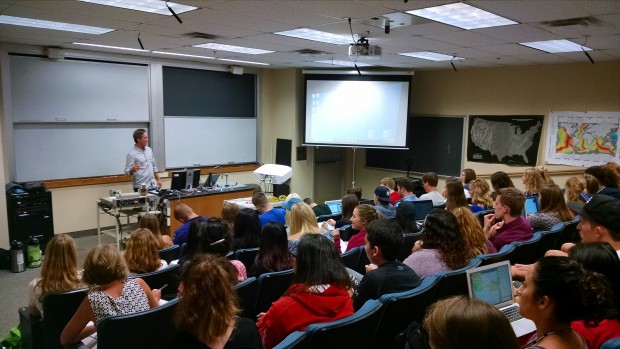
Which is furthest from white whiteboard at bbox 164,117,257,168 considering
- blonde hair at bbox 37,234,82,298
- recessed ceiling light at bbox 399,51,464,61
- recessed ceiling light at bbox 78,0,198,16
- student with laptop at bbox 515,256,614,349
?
student with laptop at bbox 515,256,614,349

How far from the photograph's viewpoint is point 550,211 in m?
4.24

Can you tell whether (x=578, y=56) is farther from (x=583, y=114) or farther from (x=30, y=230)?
(x=30, y=230)

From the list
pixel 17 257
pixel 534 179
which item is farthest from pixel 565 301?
pixel 17 257

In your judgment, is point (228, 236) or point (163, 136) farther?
point (163, 136)

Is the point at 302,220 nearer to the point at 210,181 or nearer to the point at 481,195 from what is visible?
the point at 481,195

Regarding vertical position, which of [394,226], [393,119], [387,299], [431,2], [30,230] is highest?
[431,2]

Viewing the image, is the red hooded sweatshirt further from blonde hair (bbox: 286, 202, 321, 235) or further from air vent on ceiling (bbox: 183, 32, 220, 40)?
air vent on ceiling (bbox: 183, 32, 220, 40)

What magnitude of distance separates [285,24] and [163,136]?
403cm

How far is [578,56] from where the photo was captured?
6230mm

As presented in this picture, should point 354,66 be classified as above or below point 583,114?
above

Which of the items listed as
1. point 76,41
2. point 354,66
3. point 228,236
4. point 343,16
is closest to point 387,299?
point 228,236

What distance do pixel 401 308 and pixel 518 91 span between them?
254 inches

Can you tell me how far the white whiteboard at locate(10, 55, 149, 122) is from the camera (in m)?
6.09

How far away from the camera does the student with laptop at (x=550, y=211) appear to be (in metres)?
4.16
